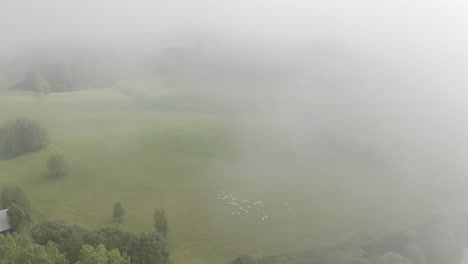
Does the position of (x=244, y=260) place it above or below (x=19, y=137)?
below

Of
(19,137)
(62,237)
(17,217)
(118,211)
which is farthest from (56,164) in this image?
(62,237)

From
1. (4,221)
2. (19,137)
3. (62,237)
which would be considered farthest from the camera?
(19,137)

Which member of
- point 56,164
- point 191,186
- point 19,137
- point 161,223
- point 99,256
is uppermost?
point 191,186

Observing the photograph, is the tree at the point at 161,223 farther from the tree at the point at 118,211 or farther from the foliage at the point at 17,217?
the foliage at the point at 17,217

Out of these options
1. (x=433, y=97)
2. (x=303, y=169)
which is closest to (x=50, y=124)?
(x=303, y=169)

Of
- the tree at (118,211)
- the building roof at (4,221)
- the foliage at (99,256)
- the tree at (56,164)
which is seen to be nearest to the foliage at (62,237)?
the foliage at (99,256)

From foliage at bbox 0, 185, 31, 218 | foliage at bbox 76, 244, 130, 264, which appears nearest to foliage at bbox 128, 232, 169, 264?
foliage at bbox 76, 244, 130, 264

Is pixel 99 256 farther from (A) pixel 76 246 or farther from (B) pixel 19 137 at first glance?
(B) pixel 19 137
